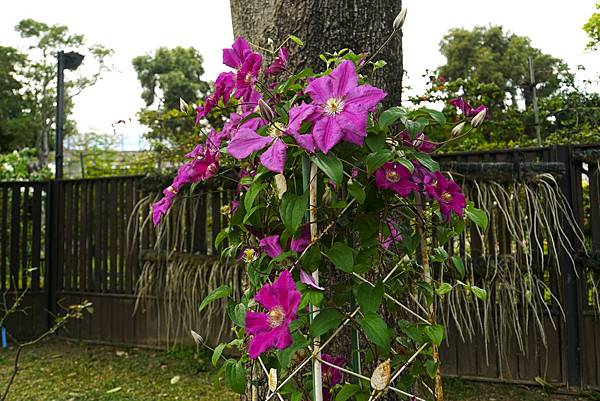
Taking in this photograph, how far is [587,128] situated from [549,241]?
153 centimetres

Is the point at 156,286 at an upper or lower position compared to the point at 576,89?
lower

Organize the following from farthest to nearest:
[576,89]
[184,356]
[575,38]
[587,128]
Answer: [575,38] → [576,89] → [587,128] → [184,356]

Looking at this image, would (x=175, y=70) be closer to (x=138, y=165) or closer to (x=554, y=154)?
(x=138, y=165)

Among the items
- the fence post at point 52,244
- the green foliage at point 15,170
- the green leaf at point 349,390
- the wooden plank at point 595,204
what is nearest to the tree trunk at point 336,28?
the green leaf at point 349,390

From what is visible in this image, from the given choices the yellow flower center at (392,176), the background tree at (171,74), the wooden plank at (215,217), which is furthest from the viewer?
the background tree at (171,74)

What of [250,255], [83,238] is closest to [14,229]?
[83,238]

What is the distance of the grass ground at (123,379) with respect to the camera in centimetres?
264

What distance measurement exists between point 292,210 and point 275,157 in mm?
97

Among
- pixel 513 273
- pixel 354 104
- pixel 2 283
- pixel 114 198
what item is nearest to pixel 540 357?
pixel 513 273

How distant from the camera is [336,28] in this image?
4.83 ft

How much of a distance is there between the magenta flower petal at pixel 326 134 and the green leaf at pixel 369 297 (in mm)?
249

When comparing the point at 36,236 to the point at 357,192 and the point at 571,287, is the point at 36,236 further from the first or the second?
the point at 357,192

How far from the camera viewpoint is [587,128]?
3.73 m

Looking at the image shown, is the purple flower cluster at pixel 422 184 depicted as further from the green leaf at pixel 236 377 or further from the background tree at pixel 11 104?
the background tree at pixel 11 104
